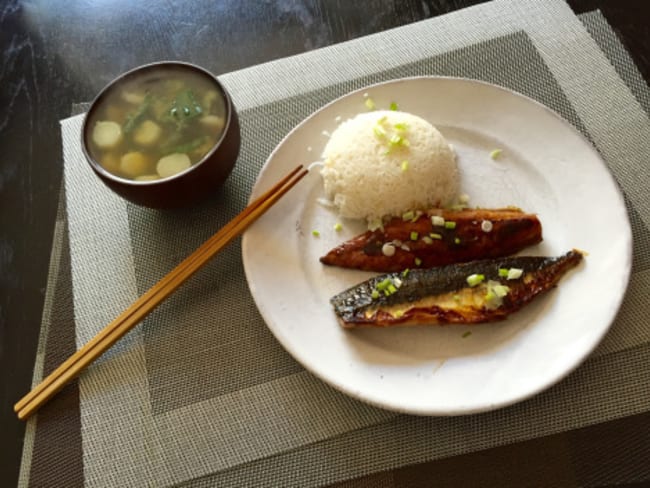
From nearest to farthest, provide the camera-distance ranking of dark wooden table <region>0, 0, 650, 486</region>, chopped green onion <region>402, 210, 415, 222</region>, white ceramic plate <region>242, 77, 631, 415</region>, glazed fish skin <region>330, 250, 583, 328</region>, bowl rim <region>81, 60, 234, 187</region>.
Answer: white ceramic plate <region>242, 77, 631, 415</region> → glazed fish skin <region>330, 250, 583, 328</region> → bowl rim <region>81, 60, 234, 187</region> → chopped green onion <region>402, 210, 415, 222</region> → dark wooden table <region>0, 0, 650, 486</region>

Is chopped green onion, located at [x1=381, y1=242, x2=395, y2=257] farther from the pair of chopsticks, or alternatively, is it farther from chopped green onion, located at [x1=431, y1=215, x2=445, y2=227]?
the pair of chopsticks

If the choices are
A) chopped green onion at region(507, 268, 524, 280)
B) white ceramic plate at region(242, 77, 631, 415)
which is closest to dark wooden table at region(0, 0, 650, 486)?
white ceramic plate at region(242, 77, 631, 415)

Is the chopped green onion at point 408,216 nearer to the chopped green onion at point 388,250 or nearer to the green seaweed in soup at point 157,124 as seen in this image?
the chopped green onion at point 388,250

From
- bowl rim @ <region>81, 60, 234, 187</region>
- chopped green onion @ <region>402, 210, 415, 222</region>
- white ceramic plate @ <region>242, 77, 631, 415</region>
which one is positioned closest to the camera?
white ceramic plate @ <region>242, 77, 631, 415</region>

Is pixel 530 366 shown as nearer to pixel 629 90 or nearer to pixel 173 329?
pixel 173 329

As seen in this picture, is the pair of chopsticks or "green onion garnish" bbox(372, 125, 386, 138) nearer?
the pair of chopsticks

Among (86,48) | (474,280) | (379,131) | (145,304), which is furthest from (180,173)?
(86,48)

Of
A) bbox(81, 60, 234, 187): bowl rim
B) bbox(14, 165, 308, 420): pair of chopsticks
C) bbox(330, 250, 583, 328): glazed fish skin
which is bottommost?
bbox(14, 165, 308, 420): pair of chopsticks
